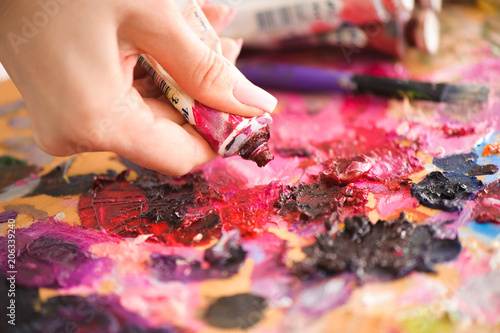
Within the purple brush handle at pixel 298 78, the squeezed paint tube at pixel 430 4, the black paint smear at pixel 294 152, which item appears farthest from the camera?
the squeezed paint tube at pixel 430 4

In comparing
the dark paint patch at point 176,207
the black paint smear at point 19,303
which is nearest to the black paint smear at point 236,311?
the dark paint patch at point 176,207

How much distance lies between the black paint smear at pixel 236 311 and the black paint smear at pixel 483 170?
444mm

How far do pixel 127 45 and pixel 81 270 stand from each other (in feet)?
1.08

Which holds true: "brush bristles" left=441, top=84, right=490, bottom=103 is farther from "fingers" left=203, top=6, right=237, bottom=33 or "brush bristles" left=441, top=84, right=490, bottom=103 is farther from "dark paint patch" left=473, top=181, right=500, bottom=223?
"fingers" left=203, top=6, right=237, bottom=33

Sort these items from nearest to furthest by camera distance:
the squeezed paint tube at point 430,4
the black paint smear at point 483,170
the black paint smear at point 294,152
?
1. the black paint smear at point 483,170
2. the black paint smear at point 294,152
3. the squeezed paint tube at point 430,4

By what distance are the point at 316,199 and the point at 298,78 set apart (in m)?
0.49

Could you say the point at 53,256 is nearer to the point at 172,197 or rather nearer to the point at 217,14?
the point at 172,197

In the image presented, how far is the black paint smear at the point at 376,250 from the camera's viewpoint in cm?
60

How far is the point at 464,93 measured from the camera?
1028 millimetres

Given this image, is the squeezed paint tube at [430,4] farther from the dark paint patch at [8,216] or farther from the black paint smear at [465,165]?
the dark paint patch at [8,216]

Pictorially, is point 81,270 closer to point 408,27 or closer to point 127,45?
point 127,45

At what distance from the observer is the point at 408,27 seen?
1281mm

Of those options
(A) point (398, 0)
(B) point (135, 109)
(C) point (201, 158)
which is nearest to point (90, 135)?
(B) point (135, 109)

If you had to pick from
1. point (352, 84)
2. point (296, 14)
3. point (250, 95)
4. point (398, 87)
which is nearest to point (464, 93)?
point (398, 87)
